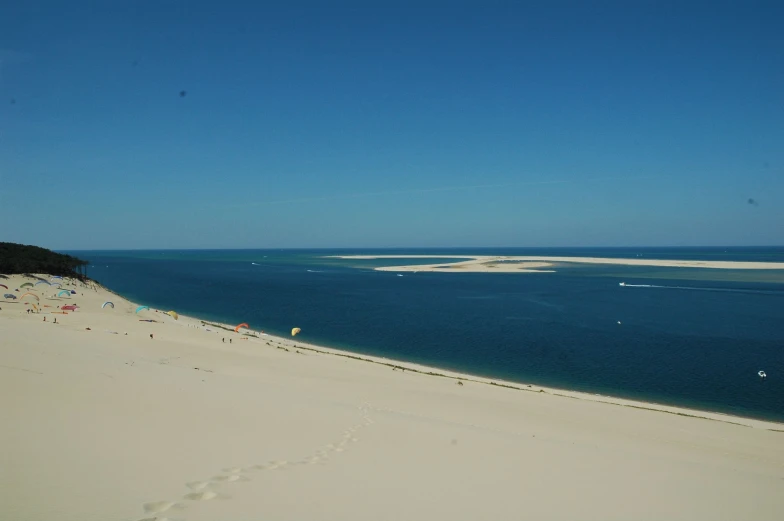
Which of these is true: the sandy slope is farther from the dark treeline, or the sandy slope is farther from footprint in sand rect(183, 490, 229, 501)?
the dark treeline

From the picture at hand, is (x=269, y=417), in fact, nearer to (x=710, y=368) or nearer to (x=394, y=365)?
(x=394, y=365)

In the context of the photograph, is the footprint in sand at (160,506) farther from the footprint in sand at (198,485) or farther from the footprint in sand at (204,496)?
the footprint in sand at (198,485)

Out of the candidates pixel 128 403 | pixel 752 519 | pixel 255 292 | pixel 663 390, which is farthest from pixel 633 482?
pixel 255 292

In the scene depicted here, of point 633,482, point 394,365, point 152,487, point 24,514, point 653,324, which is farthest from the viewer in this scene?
point 653,324

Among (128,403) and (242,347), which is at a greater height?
(128,403)

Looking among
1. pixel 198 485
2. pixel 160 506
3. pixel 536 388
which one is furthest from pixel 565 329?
pixel 160 506

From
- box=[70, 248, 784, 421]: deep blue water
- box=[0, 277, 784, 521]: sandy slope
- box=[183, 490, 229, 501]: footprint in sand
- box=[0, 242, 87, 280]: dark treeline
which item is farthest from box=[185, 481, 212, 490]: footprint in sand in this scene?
box=[0, 242, 87, 280]: dark treeline

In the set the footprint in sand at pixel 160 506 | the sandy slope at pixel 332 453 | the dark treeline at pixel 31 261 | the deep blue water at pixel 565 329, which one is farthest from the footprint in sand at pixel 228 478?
the dark treeline at pixel 31 261
